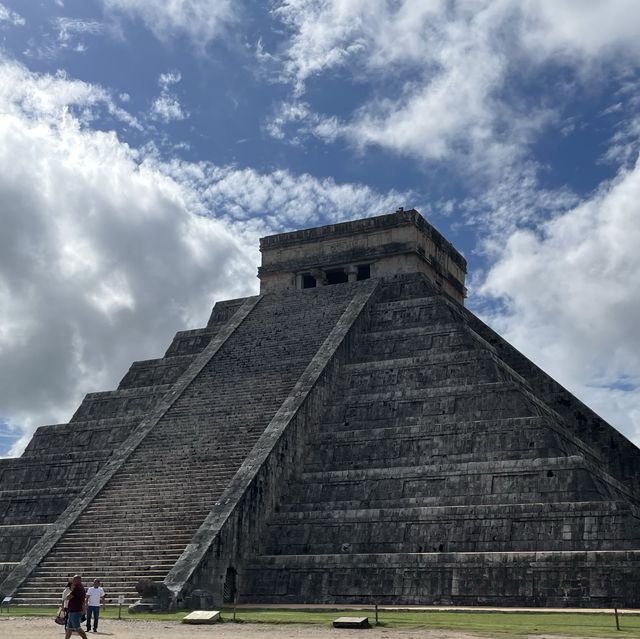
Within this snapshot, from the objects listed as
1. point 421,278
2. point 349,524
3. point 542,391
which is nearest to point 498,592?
point 349,524

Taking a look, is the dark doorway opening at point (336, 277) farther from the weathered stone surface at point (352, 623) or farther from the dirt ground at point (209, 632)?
the weathered stone surface at point (352, 623)

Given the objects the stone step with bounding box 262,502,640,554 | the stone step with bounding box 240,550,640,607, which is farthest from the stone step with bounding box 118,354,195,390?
the stone step with bounding box 240,550,640,607

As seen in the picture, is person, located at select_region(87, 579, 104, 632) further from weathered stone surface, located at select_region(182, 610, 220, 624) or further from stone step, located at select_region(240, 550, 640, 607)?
stone step, located at select_region(240, 550, 640, 607)

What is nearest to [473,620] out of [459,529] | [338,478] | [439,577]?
[439,577]

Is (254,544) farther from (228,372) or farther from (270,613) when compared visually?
(228,372)

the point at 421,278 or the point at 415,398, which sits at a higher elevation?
the point at 421,278

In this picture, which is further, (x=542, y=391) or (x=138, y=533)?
(x=542, y=391)

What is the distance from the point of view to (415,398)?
21.3 metres

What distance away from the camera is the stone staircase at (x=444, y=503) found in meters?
16.3

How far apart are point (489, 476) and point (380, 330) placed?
8.24 m

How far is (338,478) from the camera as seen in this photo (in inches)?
776

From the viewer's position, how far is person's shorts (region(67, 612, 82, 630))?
37.8ft

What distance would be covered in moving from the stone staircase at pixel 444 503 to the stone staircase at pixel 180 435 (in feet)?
5.56

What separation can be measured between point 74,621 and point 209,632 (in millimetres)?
2148
